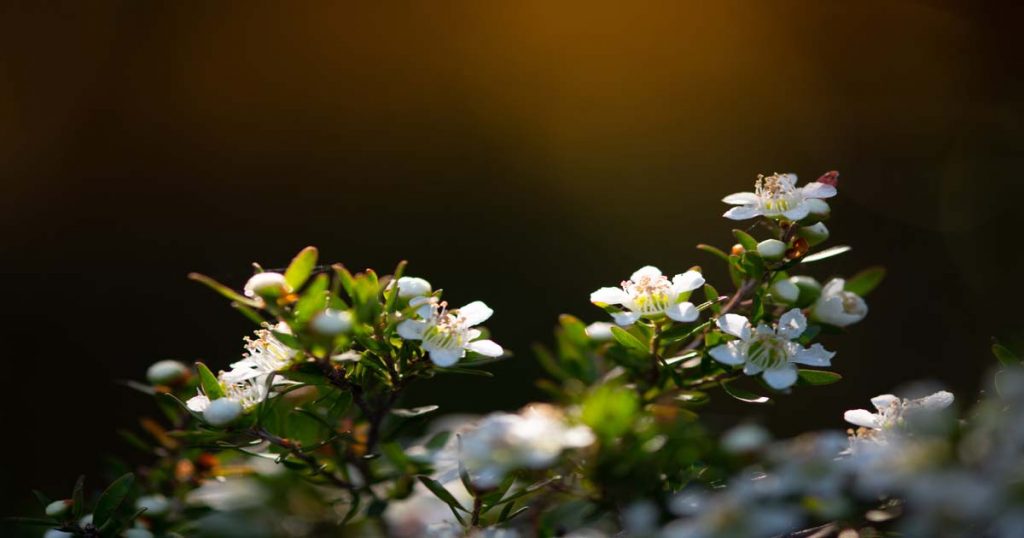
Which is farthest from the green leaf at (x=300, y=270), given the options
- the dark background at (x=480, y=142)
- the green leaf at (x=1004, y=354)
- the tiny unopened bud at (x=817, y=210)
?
the dark background at (x=480, y=142)

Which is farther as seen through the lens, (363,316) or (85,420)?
(85,420)

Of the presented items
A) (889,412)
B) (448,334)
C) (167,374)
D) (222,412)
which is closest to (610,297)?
(448,334)

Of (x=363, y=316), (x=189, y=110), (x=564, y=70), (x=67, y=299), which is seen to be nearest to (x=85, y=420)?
(x=67, y=299)

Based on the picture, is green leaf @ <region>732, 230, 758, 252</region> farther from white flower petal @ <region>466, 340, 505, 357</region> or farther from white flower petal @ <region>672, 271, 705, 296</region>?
white flower petal @ <region>466, 340, 505, 357</region>

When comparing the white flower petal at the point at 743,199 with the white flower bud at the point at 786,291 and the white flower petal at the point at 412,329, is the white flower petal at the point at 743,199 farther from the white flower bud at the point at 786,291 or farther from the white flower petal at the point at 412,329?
the white flower petal at the point at 412,329

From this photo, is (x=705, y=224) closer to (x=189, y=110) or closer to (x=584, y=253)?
(x=584, y=253)

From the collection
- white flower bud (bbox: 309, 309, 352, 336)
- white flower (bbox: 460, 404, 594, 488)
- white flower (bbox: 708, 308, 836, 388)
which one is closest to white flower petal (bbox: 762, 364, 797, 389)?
white flower (bbox: 708, 308, 836, 388)

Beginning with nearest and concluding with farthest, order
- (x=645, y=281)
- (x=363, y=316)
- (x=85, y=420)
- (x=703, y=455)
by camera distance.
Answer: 1. (x=703, y=455)
2. (x=363, y=316)
3. (x=645, y=281)
4. (x=85, y=420)
